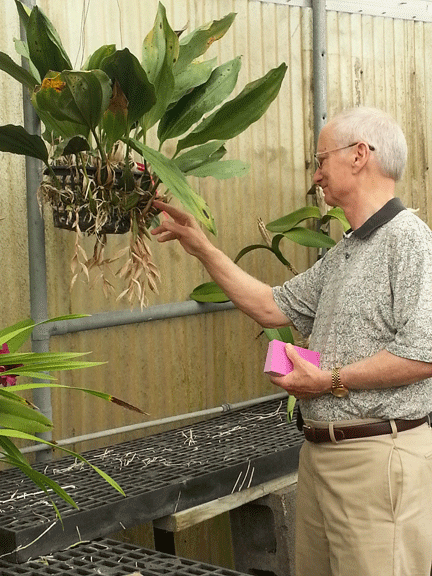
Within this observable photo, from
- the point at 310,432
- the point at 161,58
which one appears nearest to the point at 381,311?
the point at 310,432

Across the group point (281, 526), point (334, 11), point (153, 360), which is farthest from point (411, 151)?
point (281, 526)

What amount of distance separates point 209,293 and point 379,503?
141 cm

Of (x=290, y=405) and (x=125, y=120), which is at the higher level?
(x=125, y=120)

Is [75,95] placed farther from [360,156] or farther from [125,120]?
[360,156]

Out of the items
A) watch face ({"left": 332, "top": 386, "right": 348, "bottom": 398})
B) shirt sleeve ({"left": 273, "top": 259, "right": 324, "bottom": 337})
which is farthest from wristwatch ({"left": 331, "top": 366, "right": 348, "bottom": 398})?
shirt sleeve ({"left": 273, "top": 259, "right": 324, "bottom": 337})

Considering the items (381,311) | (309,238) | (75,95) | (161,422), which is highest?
(75,95)

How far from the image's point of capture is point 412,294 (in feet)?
6.19

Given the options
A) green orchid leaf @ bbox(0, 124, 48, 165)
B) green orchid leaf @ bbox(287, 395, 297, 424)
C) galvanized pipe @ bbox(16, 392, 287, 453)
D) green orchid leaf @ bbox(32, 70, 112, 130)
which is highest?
green orchid leaf @ bbox(32, 70, 112, 130)

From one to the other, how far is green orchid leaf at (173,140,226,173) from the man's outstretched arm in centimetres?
22

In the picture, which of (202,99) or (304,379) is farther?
(202,99)

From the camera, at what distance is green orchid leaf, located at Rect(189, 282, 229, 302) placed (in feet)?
10.4

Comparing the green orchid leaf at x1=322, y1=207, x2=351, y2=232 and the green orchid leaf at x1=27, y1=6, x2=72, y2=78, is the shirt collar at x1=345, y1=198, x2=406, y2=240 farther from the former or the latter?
the green orchid leaf at x1=322, y1=207, x2=351, y2=232

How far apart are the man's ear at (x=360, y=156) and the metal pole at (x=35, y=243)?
116 centimetres

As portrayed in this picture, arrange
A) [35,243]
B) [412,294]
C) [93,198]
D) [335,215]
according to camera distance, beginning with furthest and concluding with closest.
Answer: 1. [335,215]
2. [35,243]
3. [93,198]
4. [412,294]
